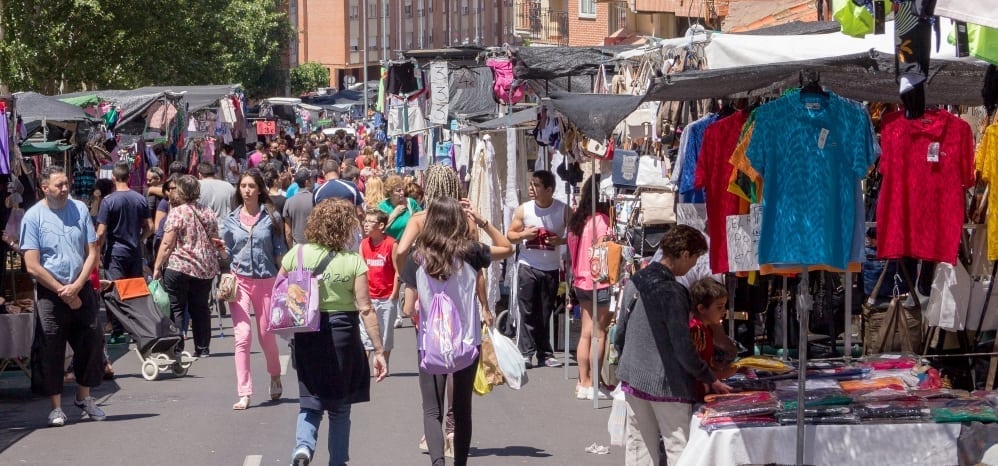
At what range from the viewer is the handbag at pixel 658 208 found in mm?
10648

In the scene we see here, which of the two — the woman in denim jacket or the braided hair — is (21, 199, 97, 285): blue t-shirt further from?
the braided hair

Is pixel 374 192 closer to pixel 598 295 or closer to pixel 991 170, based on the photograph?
pixel 598 295

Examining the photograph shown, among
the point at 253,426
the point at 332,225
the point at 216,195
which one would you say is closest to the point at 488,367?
the point at 332,225

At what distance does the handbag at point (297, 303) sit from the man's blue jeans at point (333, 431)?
500 millimetres

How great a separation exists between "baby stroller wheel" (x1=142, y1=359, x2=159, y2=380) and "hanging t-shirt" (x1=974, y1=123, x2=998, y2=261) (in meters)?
8.11

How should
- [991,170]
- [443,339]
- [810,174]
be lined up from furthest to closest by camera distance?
[991,170] < [443,339] < [810,174]

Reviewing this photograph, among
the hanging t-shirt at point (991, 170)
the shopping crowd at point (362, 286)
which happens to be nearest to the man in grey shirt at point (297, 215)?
the shopping crowd at point (362, 286)

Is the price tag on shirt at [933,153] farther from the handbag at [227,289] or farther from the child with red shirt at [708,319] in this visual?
the handbag at [227,289]

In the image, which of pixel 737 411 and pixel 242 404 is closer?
pixel 737 411

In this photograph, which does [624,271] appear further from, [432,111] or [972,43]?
[432,111]

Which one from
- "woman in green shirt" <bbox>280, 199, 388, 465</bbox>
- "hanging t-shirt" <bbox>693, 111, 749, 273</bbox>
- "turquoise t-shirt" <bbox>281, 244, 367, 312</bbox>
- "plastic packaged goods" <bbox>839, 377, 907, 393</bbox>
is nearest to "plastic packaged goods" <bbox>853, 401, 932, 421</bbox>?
"plastic packaged goods" <bbox>839, 377, 907, 393</bbox>

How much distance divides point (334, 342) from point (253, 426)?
2.71 metres

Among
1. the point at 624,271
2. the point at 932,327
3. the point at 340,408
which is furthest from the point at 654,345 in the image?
the point at 624,271

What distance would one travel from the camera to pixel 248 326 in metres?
11.6
